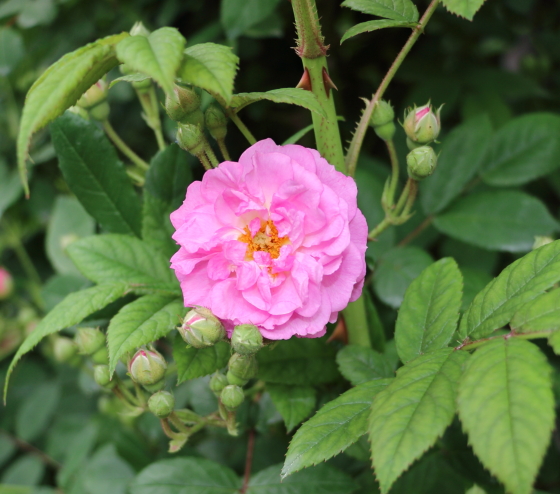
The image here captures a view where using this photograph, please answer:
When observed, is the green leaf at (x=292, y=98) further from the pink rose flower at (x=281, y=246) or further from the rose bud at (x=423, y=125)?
the rose bud at (x=423, y=125)

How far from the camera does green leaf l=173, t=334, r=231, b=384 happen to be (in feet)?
3.13

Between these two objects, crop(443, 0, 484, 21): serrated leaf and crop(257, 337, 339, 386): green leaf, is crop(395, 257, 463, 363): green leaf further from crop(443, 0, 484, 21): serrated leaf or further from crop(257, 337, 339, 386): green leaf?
crop(443, 0, 484, 21): serrated leaf

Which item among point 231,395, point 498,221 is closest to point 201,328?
point 231,395

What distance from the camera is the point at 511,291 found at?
32.9 inches

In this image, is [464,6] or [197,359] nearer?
[464,6]

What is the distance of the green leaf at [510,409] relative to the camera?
0.59m

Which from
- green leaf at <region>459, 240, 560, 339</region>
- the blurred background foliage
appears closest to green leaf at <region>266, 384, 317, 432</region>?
the blurred background foliage

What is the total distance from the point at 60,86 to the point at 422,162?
565mm

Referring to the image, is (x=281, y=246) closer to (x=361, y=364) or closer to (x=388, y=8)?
(x=361, y=364)

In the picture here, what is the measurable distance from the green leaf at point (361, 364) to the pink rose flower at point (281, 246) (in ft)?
0.61

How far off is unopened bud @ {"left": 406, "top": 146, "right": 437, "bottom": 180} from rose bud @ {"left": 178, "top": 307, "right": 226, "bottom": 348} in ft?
1.35

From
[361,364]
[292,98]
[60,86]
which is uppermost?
[60,86]

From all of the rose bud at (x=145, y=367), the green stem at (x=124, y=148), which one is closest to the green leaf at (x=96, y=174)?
the green stem at (x=124, y=148)

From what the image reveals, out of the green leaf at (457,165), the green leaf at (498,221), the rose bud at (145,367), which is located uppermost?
the rose bud at (145,367)
